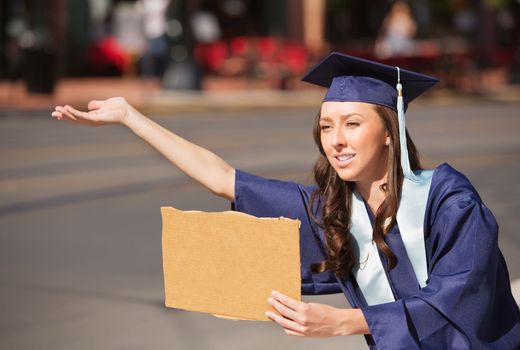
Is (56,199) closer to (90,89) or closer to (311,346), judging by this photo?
(311,346)

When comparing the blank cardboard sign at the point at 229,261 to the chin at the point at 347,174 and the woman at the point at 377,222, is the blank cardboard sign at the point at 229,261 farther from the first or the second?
the chin at the point at 347,174

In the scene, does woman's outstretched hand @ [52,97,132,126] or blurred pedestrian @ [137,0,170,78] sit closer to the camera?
woman's outstretched hand @ [52,97,132,126]

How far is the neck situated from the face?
0.08m

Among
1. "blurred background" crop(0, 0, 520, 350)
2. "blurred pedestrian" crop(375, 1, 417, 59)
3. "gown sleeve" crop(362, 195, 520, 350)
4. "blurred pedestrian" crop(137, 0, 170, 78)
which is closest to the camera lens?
"gown sleeve" crop(362, 195, 520, 350)

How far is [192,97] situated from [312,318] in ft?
66.1

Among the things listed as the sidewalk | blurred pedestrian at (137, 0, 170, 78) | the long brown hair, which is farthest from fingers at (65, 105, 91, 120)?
blurred pedestrian at (137, 0, 170, 78)

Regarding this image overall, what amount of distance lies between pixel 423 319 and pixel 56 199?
7108mm

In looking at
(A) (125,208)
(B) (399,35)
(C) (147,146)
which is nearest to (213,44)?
(B) (399,35)

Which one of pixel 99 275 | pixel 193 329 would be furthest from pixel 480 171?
pixel 193 329

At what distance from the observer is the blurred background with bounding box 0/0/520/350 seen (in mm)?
5949

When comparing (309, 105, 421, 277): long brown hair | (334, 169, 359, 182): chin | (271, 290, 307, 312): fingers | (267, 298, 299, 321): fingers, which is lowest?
(267, 298, 299, 321): fingers

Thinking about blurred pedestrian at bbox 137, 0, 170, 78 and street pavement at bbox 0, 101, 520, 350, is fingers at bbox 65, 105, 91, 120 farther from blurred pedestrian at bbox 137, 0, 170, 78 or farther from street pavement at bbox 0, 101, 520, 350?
blurred pedestrian at bbox 137, 0, 170, 78

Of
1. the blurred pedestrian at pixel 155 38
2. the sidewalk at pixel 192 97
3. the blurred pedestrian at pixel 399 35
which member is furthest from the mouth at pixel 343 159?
the blurred pedestrian at pixel 399 35

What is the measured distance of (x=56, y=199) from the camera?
396 inches
